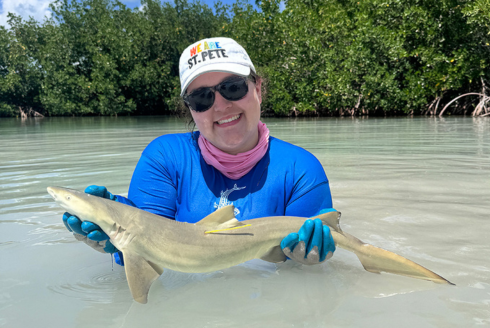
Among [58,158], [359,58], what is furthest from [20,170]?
[359,58]

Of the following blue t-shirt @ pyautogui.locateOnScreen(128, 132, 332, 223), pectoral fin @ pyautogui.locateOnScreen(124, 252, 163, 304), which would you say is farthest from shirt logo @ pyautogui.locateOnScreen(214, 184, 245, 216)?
pectoral fin @ pyautogui.locateOnScreen(124, 252, 163, 304)

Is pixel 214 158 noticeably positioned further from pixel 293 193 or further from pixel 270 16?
pixel 270 16

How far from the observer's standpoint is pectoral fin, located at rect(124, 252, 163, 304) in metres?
1.87

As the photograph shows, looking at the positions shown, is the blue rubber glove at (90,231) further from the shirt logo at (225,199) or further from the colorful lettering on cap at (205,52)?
the colorful lettering on cap at (205,52)

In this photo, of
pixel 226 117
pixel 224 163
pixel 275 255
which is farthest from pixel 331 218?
pixel 226 117

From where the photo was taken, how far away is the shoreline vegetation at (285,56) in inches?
771

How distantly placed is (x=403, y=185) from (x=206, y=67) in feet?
10.7

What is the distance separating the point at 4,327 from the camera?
6.25 ft

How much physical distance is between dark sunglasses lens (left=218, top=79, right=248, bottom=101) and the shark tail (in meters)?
1.03

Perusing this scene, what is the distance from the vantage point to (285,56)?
25.2 m

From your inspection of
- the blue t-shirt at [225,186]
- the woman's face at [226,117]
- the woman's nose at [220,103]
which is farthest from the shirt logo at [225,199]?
the woman's nose at [220,103]

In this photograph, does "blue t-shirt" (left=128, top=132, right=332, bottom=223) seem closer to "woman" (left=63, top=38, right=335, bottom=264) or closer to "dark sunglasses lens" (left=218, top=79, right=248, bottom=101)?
"woman" (left=63, top=38, right=335, bottom=264)

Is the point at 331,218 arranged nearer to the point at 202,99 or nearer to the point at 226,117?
the point at 226,117

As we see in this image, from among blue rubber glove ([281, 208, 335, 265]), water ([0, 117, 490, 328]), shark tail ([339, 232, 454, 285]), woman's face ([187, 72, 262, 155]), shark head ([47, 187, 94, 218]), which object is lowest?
water ([0, 117, 490, 328])
